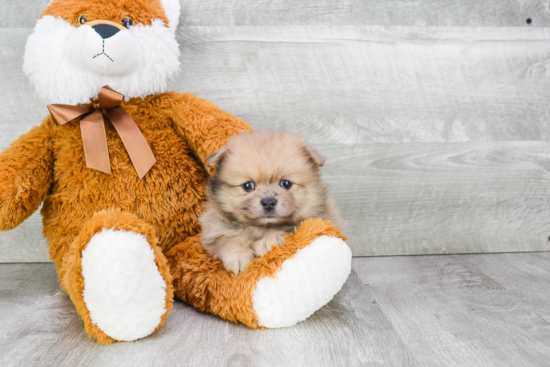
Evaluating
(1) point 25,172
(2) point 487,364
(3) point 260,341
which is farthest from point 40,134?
(2) point 487,364

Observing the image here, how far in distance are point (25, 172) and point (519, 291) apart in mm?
1439

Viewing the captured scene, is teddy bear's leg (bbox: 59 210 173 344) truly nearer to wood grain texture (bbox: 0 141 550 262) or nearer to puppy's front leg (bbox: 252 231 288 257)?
puppy's front leg (bbox: 252 231 288 257)

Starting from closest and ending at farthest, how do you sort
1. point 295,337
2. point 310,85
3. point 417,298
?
point 295,337, point 417,298, point 310,85

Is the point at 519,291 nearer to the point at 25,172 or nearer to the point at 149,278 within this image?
the point at 149,278

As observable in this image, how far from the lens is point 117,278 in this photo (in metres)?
0.95

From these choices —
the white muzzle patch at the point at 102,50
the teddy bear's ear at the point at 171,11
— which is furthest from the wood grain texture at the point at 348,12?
the white muzzle patch at the point at 102,50

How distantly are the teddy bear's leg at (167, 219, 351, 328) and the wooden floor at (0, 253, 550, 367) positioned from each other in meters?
0.04

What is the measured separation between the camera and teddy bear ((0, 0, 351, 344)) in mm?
984

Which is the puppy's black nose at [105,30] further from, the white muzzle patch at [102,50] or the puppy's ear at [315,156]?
the puppy's ear at [315,156]

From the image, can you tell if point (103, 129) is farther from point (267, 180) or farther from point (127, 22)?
point (267, 180)

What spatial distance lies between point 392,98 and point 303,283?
0.90 metres

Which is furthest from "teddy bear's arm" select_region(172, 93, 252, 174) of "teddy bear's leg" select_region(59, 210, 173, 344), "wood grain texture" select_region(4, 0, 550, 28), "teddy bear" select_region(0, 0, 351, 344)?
"wood grain texture" select_region(4, 0, 550, 28)

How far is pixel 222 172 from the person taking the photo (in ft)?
3.80

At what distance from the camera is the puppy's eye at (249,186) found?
1121 mm
